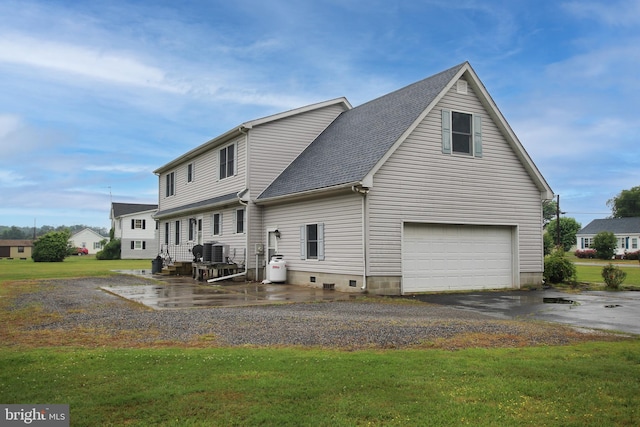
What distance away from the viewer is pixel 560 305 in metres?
14.2

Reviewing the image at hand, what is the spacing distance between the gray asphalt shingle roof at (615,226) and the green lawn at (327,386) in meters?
68.4

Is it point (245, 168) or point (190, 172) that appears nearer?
point (245, 168)

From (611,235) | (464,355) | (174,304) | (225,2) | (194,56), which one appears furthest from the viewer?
(611,235)

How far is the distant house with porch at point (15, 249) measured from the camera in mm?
76750

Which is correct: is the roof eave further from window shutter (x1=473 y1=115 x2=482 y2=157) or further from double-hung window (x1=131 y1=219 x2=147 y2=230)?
double-hung window (x1=131 y1=219 x2=147 y2=230)

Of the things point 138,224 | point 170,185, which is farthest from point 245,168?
point 138,224

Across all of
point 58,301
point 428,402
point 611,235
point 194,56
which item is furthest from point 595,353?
point 611,235

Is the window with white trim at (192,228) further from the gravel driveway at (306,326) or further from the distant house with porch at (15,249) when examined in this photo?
the distant house with porch at (15,249)

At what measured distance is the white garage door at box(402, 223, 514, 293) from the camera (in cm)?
1731

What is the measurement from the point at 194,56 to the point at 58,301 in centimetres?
880

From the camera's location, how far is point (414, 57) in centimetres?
1912

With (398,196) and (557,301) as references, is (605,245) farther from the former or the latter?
(398,196)

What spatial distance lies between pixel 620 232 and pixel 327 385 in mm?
72408

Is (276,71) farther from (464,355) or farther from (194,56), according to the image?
(464,355)
